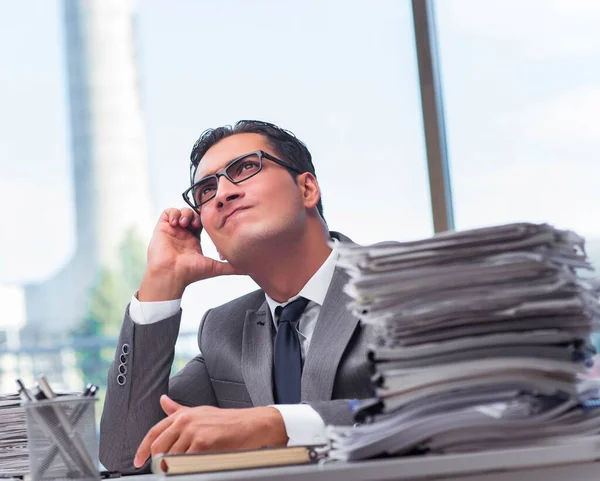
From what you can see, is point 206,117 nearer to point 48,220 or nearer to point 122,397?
point 48,220

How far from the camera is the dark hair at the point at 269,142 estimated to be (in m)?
2.17

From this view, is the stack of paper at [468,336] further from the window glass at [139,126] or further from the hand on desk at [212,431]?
the window glass at [139,126]

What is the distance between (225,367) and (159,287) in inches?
9.9

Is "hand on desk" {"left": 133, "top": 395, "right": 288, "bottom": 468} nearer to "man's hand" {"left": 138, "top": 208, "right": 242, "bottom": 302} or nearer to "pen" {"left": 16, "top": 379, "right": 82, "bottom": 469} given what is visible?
"pen" {"left": 16, "top": 379, "right": 82, "bottom": 469}

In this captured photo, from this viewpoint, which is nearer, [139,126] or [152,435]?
[152,435]

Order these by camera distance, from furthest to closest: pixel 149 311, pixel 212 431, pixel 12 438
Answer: pixel 149 311 → pixel 12 438 → pixel 212 431

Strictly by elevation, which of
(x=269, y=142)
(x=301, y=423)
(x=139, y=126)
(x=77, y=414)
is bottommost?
(x=301, y=423)

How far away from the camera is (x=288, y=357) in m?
1.97

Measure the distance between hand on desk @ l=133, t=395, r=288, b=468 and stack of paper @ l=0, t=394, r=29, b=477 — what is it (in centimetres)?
34

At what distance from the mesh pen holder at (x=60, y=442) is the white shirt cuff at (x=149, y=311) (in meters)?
0.88

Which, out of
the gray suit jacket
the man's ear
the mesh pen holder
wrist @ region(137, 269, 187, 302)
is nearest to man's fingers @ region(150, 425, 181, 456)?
the mesh pen holder

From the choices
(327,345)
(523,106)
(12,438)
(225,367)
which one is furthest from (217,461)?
(523,106)

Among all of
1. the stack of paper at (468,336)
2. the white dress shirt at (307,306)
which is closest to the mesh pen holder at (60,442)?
the stack of paper at (468,336)

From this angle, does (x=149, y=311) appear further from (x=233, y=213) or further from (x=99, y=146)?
(x=99, y=146)
